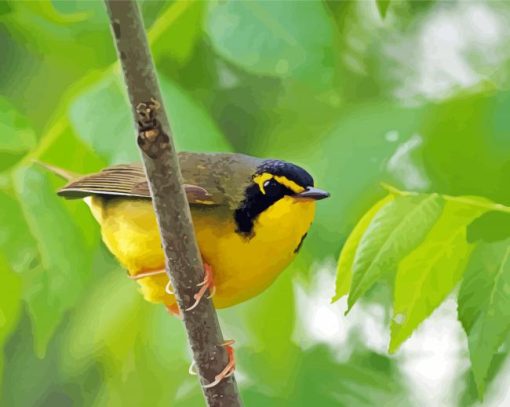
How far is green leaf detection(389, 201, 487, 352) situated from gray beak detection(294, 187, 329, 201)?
8cm

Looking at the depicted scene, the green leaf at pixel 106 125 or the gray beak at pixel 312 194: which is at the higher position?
the green leaf at pixel 106 125

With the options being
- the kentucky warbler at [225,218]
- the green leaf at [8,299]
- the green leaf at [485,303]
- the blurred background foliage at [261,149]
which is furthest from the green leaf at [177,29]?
the green leaf at [485,303]

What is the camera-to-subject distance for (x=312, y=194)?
0.73 m

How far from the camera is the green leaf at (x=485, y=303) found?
627mm

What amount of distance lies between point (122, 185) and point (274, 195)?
0.12 metres

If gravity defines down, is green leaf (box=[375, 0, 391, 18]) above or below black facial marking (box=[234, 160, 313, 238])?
above

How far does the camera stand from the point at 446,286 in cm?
69

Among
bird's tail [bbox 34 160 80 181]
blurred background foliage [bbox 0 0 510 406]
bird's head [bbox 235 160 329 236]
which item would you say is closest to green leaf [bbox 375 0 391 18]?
blurred background foliage [bbox 0 0 510 406]

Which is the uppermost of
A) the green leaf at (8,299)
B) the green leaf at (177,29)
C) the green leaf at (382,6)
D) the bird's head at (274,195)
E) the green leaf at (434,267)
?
the green leaf at (382,6)

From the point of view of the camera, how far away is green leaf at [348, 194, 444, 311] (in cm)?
65

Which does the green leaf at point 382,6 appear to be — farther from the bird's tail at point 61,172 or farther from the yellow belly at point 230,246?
the bird's tail at point 61,172

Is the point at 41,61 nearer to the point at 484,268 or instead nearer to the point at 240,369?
the point at 240,369

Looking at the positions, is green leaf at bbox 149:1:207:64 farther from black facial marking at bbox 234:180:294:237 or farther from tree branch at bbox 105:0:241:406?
tree branch at bbox 105:0:241:406

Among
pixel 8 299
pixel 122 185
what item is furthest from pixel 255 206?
pixel 8 299
